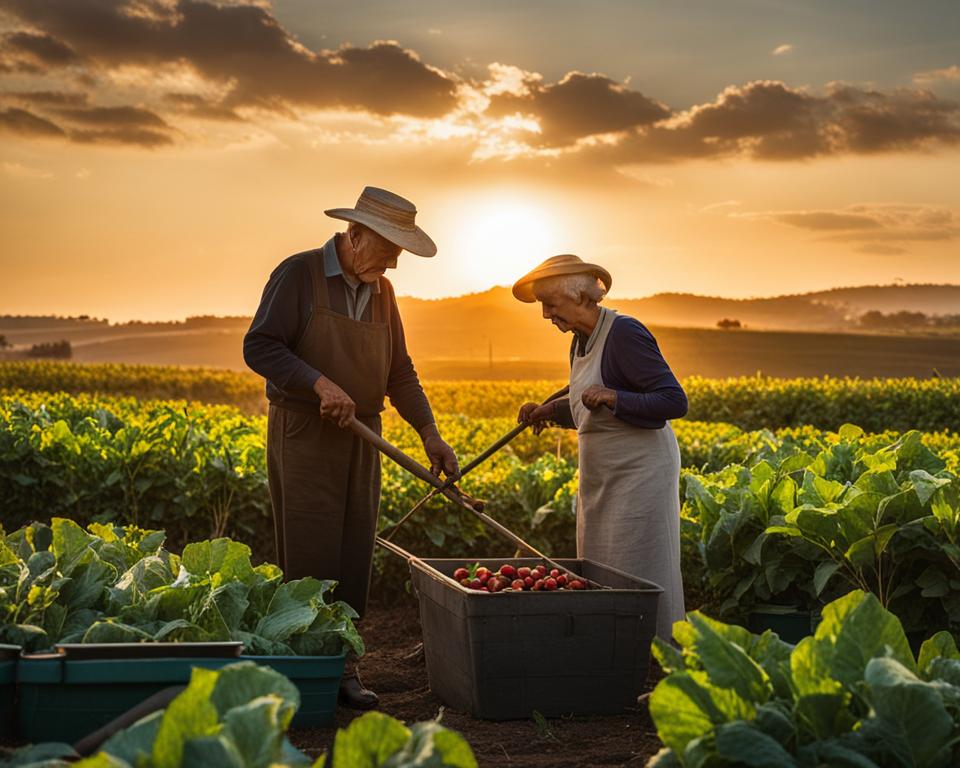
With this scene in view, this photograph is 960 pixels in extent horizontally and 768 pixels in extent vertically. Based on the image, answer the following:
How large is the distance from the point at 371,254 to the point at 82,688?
95.4 inches

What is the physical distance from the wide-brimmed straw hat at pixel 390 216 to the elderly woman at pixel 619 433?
53 cm

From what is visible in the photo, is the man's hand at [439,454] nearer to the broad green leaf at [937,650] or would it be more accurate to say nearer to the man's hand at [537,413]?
the man's hand at [537,413]

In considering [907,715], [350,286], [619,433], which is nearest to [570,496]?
[619,433]

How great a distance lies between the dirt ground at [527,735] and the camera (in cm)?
408

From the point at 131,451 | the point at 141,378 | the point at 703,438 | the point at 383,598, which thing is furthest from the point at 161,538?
the point at 141,378

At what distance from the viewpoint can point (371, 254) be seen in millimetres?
5191

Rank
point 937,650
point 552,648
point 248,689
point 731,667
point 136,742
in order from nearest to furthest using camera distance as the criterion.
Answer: point 136,742, point 248,689, point 731,667, point 937,650, point 552,648

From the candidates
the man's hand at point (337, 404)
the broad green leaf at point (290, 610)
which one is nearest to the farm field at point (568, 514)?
the broad green leaf at point (290, 610)

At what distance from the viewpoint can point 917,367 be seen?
54625mm

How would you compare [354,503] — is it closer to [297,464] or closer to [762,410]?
[297,464]

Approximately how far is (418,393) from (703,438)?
18.7ft

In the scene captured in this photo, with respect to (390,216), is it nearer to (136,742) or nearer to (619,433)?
(619,433)

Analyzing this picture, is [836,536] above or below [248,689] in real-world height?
below

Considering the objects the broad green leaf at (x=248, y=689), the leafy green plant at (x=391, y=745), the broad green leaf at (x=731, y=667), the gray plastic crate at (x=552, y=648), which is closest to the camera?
the leafy green plant at (x=391, y=745)
